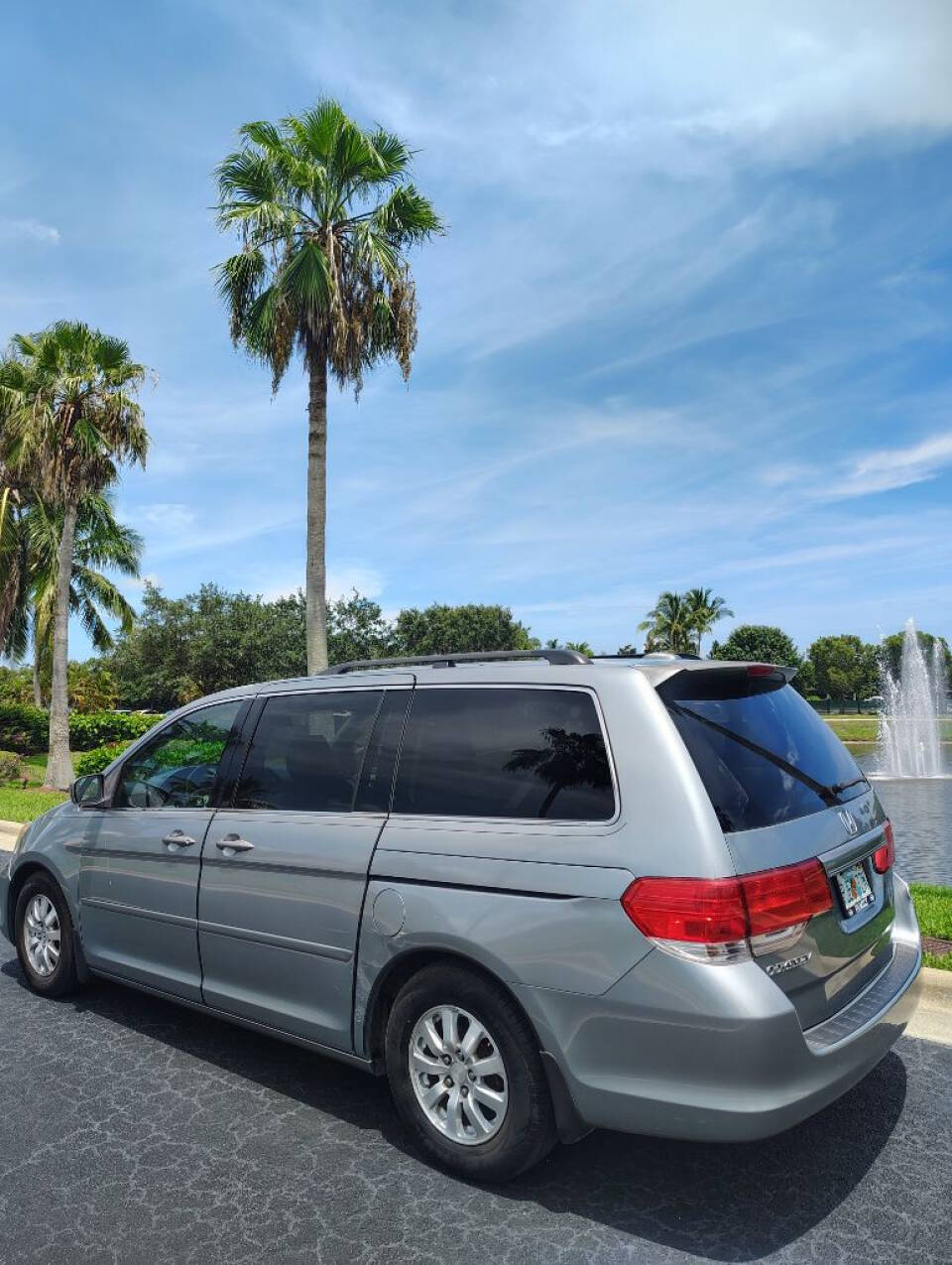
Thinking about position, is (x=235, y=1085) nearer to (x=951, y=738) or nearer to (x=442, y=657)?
(x=442, y=657)

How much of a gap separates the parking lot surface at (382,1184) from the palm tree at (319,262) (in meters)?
10.9

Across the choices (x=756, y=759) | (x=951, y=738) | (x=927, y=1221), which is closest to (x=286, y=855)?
(x=756, y=759)

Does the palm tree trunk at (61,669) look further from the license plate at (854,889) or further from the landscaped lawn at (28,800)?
the license plate at (854,889)

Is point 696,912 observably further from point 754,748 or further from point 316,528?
point 316,528

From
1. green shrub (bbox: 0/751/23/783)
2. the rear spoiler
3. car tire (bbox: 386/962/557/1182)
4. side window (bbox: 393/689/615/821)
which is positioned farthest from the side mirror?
green shrub (bbox: 0/751/23/783)

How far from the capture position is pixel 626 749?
3.05 m

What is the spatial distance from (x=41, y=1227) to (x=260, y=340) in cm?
1452

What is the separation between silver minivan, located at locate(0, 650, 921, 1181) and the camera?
2799 millimetres

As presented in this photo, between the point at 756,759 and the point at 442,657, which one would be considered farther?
the point at 442,657

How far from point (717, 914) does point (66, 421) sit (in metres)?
19.7

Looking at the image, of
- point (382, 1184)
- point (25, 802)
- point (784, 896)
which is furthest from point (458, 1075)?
point (25, 802)

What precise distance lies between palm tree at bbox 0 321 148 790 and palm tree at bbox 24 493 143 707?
4394 millimetres

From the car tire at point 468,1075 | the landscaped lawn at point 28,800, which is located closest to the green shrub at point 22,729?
the landscaped lawn at point 28,800

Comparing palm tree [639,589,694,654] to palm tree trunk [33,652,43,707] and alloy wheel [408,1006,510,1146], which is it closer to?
palm tree trunk [33,652,43,707]
